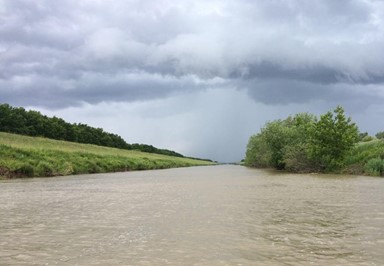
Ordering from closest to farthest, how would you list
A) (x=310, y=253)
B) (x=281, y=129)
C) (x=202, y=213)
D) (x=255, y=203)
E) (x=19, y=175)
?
(x=310, y=253)
(x=202, y=213)
(x=255, y=203)
(x=19, y=175)
(x=281, y=129)

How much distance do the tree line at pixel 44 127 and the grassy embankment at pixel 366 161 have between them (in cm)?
9712

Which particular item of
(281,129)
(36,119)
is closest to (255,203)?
(281,129)

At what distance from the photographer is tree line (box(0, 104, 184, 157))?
11890 cm

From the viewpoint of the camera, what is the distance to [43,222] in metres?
13.0

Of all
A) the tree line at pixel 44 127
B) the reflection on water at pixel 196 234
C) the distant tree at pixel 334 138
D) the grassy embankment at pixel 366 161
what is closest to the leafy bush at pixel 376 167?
the grassy embankment at pixel 366 161

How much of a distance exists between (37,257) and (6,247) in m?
1.53

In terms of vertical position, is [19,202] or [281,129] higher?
[281,129]

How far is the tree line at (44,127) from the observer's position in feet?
390

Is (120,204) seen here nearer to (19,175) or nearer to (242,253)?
(242,253)

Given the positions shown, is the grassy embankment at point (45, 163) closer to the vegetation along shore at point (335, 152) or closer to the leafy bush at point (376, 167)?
the vegetation along shore at point (335, 152)

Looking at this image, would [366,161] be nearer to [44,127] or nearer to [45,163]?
[45,163]

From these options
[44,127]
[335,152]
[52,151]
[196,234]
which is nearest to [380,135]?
[335,152]

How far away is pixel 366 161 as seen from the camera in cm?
4950

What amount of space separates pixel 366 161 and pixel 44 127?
10643cm
